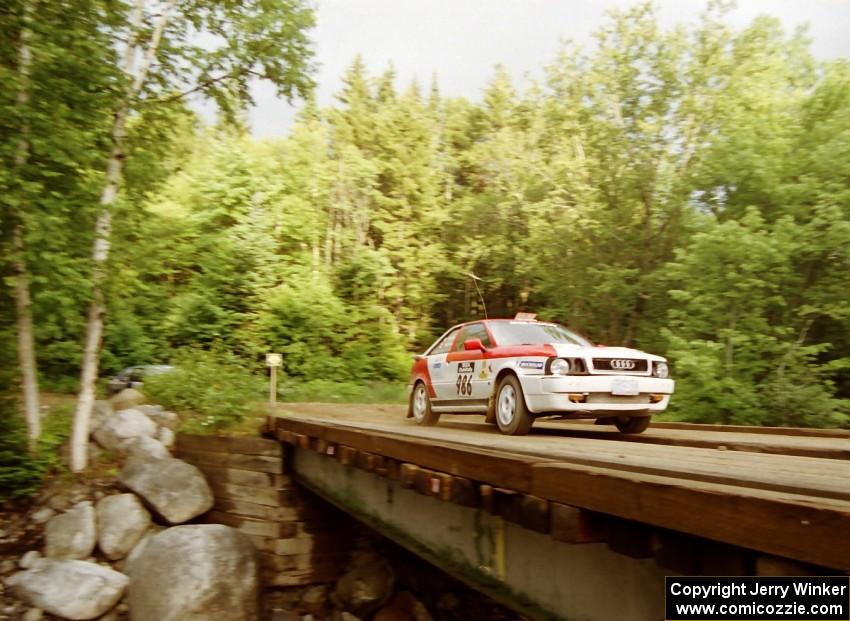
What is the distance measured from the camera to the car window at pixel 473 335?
30.0 ft

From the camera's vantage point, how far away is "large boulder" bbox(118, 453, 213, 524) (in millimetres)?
11344

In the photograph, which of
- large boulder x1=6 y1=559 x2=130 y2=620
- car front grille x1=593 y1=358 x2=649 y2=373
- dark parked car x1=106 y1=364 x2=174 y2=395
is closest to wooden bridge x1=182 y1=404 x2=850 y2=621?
car front grille x1=593 y1=358 x2=649 y2=373

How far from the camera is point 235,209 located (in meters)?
25.0

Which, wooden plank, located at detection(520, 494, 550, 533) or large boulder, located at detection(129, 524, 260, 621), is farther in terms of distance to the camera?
large boulder, located at detection(129, 524, 260, 621)

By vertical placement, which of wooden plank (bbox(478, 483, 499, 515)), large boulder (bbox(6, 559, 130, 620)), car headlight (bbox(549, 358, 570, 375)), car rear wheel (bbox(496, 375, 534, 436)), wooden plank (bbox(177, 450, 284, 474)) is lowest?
large boulder (bbox(6, 559, 130, 620))

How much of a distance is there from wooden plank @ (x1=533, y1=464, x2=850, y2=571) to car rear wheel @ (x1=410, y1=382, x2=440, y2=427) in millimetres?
6470

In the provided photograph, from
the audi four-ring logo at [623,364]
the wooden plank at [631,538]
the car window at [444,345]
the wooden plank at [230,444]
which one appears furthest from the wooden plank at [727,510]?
the wooden plank at [230,444]

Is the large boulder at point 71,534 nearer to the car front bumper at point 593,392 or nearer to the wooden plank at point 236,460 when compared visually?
the wooden plank at point 236,460

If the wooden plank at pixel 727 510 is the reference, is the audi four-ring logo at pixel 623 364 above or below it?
above

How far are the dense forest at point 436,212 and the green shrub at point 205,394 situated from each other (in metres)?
1.73

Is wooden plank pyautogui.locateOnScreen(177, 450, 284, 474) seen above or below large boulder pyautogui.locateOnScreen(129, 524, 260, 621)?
above

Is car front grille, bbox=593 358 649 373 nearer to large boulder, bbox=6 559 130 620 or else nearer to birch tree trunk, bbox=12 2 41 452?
large boulder, bbox=6 559 130 620

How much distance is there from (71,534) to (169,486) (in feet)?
5.39

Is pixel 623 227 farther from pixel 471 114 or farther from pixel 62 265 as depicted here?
pixel 471 114
